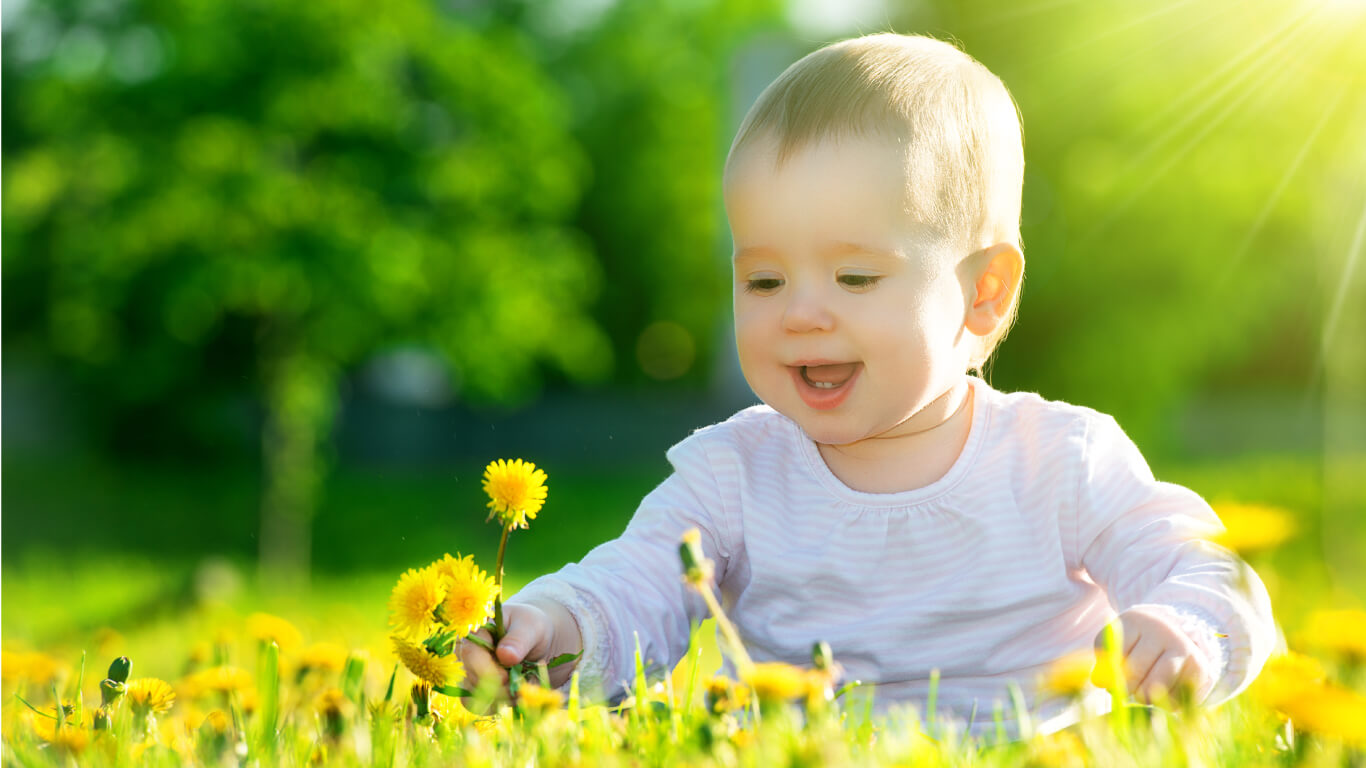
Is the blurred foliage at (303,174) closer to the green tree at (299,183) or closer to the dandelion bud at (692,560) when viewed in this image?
the green tree at (299,183)

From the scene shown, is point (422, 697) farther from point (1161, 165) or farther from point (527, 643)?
point (1161, 165)

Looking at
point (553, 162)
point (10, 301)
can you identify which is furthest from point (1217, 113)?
point (10, 301)

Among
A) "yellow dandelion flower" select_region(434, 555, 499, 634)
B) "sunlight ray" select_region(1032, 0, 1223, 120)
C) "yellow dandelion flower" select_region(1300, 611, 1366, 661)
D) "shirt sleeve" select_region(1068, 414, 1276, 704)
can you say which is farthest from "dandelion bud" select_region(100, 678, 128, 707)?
"sunlight ray" select_region(1032, 0, 1223, 120)

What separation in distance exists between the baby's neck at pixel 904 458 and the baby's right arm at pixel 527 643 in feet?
1.86

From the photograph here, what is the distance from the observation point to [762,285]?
203cm

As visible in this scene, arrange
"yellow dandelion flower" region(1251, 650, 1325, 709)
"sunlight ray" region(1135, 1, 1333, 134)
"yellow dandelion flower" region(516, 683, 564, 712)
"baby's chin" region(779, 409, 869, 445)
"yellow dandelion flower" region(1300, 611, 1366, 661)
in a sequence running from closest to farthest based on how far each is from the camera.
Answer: "yellow dandelion flower" region(1251, 650, 1325, 709)
"yellow dandelion flower" region(1300, 611, 1366, 661)
"yellow dandelion flower" region(516, 683, 564, 712)
"baby's chin" region(779, 409, 869, 445)
"sunlight ray" region(1135, 1, 1333, 134)

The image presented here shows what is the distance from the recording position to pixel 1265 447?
17.2 meters

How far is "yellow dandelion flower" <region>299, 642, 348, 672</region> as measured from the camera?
2164 mm

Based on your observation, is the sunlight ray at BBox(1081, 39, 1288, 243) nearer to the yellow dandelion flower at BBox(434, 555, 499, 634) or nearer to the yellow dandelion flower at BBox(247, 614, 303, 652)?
the yellow dandelion flower at BBox(247, 614, 303, 652)

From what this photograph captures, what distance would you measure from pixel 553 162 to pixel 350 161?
1655mm

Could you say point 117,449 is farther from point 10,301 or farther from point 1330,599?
point 1330,599

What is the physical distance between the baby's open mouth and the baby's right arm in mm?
541

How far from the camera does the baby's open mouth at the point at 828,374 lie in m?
2.01

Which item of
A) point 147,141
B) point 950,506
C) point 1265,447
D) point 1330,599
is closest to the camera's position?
point 950,506
